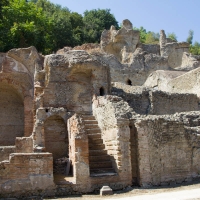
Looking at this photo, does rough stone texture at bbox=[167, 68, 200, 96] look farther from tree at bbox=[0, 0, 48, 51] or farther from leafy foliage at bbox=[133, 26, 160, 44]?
leafy foliage at bbox=[133, 26, 160, 44]

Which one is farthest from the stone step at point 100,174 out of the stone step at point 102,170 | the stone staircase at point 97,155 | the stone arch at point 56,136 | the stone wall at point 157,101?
the stone wall at point 157,101

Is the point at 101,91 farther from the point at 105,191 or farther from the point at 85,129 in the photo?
the point at 105,191

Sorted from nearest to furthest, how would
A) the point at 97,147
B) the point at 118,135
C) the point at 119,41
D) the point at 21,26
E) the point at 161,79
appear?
the point at 118,135
the point at 97,147
the point at 161,79
the point at 21,26
the point at 119,41

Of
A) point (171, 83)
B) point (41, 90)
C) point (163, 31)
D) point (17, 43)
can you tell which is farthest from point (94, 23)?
point (41, 90)

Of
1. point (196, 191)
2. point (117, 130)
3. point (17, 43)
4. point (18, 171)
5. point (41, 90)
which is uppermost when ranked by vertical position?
point (17, 43)

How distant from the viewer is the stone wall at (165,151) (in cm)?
1139

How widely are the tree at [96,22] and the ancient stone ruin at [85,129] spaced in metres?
21.1

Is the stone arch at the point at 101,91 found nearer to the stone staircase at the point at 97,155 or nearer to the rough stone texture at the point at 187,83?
the stone staircase at the point at 97,155

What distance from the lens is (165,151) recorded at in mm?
11680

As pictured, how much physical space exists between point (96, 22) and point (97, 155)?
34925 millimetres

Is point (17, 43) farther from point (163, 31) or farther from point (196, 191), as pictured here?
point (196, 191)

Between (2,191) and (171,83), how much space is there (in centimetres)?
1407

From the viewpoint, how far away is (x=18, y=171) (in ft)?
33.0

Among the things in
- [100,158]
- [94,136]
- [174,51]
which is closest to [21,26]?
[174,51]
